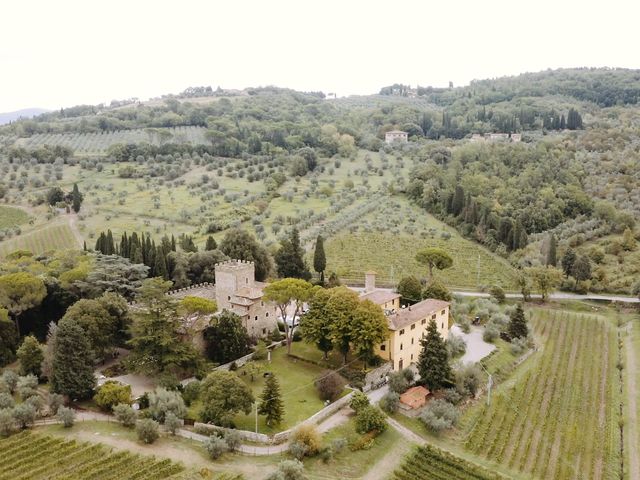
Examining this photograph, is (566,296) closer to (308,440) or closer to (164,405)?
(308,440)

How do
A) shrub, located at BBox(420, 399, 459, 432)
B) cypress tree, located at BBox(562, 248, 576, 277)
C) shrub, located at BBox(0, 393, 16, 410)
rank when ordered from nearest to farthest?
1. shrub, located at BBox(0, 393, 16, 410)
2. shrub, located at BBox(420, 399, 459, 432)
3. cypress tree, located at BBox(562, 248, 576, 277)

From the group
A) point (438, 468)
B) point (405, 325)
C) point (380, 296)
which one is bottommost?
point (438, 468)

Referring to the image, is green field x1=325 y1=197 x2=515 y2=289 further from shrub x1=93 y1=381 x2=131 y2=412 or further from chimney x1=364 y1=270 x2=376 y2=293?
shrub x1=93 y1=381 x2=131 y2=412

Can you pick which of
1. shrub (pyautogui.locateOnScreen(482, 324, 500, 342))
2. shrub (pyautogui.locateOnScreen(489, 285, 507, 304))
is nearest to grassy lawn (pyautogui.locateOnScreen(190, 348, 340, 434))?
shrub (pyautogui.locateOnScreen(482, 324, 500, 342))

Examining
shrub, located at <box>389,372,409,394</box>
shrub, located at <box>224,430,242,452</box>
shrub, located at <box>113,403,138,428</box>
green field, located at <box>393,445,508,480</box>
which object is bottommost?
green field, located at <box>393,445,508,480</box>

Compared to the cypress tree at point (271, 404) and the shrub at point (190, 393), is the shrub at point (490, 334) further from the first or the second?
the shrub at point (190, 393)

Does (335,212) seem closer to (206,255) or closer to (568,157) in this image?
(206,255)

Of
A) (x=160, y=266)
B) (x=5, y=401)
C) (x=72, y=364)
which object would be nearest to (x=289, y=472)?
(x=72, y=364)
